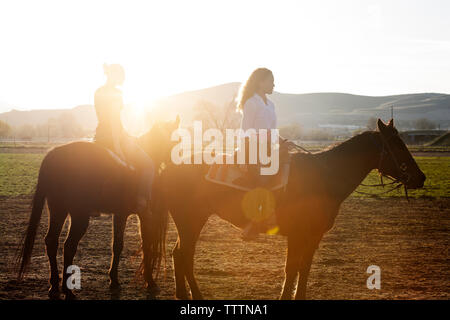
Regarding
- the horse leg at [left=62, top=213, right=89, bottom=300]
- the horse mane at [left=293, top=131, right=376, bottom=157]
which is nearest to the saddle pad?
the horse mane at [left=293, top=131, right=376, bottom=157]

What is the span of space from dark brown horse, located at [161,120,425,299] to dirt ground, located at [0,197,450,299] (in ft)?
2.68

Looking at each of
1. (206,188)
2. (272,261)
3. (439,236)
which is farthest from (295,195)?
(439,236)

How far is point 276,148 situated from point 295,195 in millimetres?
741

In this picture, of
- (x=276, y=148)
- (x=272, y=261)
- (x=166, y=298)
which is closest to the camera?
(x=276, y=148)

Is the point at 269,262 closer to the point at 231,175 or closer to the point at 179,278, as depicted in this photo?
the point at 179,278

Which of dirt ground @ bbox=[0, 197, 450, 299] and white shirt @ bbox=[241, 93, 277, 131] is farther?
dirt ground @ bbox=[0, 197, 450, 299]

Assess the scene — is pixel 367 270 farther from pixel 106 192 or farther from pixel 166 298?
pixel 106 192

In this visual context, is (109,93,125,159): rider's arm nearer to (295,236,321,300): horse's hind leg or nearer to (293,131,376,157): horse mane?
(293,131,376,157): horse mane

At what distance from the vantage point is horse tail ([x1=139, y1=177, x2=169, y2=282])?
703cm

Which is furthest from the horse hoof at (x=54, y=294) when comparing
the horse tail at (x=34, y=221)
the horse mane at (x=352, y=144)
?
the horse mane at (x=352, y=144)

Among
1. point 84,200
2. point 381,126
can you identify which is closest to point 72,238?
point 84,200

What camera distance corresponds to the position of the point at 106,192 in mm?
6820

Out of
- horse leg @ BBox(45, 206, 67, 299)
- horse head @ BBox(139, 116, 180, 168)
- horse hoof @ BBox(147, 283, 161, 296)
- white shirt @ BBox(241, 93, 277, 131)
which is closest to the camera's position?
white shirt @ BBox(241, 93, 277, 131)

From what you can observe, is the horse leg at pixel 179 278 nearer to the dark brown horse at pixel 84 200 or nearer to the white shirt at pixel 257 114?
the dark brown horse at pixel 84 200
